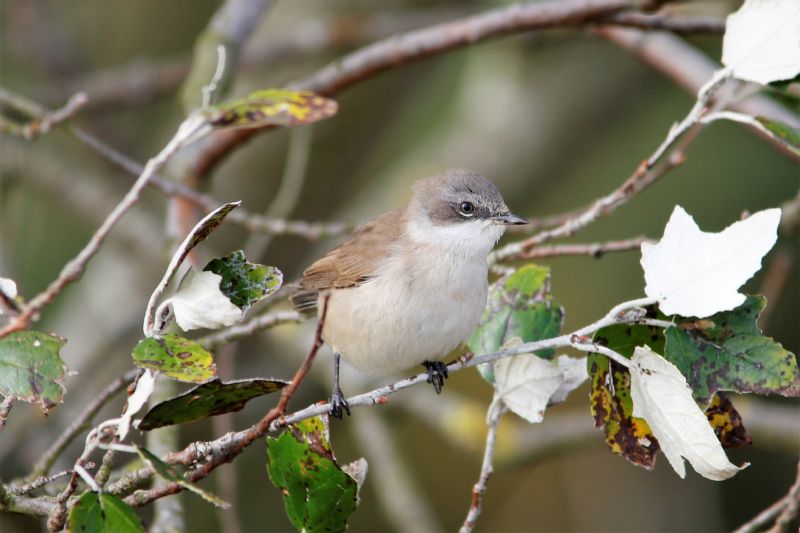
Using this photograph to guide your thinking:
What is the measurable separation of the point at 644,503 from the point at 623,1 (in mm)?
3408

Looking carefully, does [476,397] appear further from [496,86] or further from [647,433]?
[647,433]

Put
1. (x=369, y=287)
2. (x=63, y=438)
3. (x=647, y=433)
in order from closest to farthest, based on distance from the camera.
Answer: (x=647, y=433)
(x=63, y=438)
(x=369, y=287)

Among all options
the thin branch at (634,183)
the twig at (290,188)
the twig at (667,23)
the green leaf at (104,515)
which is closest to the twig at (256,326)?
the thin branch at (634,183)

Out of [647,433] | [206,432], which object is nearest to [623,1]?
[647,433]

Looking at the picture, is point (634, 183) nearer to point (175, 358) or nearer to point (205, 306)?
point (205, 306)

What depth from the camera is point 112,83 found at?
4938mm

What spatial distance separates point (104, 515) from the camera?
1.33 m

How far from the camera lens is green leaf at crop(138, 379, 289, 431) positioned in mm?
1458

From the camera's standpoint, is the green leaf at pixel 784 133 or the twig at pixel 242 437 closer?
the twig at pixel 242 437

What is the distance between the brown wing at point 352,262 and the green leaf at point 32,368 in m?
1.39

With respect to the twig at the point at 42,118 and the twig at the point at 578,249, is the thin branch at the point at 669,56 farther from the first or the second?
the twig at the point at 42,118

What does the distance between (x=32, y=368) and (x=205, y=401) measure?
30 centimetres

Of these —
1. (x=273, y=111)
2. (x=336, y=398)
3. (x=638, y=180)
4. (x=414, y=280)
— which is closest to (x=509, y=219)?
(x=414, y=280)

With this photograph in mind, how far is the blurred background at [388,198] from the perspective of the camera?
4230mm
